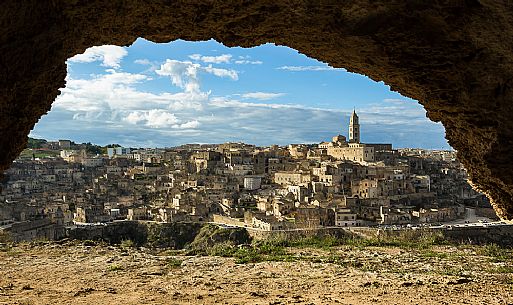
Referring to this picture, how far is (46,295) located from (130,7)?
594 cm

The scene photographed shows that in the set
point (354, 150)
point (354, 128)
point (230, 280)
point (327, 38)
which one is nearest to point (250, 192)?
point (354, 150)

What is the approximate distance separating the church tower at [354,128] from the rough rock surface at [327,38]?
73.0 metres

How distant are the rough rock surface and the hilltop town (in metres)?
23.4

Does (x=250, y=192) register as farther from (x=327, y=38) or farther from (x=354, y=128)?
(x=327, y=38)

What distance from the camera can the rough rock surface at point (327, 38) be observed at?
329 cm

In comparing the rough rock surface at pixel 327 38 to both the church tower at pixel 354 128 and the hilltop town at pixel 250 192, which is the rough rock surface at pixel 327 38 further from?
the church tower at pixel 354 128

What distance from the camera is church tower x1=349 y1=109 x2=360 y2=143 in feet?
250

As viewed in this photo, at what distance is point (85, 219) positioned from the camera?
35.0 meters

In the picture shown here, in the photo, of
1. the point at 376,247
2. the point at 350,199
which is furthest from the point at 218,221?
the point at 376,247

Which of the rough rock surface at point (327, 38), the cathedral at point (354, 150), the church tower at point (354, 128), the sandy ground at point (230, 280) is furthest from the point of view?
the church tower at point (354, 128)

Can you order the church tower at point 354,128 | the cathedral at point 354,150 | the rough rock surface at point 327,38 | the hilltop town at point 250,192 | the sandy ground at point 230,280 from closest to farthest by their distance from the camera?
the rough rock surface at point 327,38, the sandy ground at point 230,280, the hilltop town at point 250,192, the cathedral at point 354,150, the church tower at point 354,128

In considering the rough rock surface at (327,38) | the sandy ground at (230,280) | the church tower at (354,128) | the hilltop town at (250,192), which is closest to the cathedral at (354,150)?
the hilltop town at (250,192)

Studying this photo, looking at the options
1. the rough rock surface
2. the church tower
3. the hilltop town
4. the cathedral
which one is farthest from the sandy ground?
the church tower

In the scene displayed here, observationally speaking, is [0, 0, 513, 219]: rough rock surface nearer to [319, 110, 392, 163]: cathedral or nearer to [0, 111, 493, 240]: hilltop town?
[0, 111, 493, 240]: hilltop town
